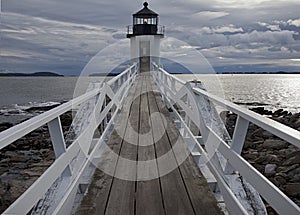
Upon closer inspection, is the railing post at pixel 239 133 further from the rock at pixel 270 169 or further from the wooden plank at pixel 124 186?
the rock at pixel 270 169

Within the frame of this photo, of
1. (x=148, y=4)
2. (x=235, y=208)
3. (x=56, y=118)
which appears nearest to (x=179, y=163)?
(x=235, y=208)

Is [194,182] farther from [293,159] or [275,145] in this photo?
[275,145]

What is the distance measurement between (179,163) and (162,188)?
72 cm

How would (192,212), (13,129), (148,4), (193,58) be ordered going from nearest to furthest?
(13,129), (192,212), (193,58), (148,4)

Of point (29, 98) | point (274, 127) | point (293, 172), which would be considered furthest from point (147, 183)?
point (29, 98)

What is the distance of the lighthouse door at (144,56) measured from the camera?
21250 mm

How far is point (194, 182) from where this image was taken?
10.3 ft

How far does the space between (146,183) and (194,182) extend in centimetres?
45

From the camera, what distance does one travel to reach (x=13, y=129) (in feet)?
5.23

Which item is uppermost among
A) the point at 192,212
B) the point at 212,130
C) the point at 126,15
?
the point at 126,15

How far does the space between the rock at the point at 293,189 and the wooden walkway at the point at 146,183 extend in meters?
3.04

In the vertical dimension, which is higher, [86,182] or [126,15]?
[126,15]

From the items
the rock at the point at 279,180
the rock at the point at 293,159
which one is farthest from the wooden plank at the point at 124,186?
the rock at the point at 293,159

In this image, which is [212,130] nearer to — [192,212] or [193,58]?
[192,212]
